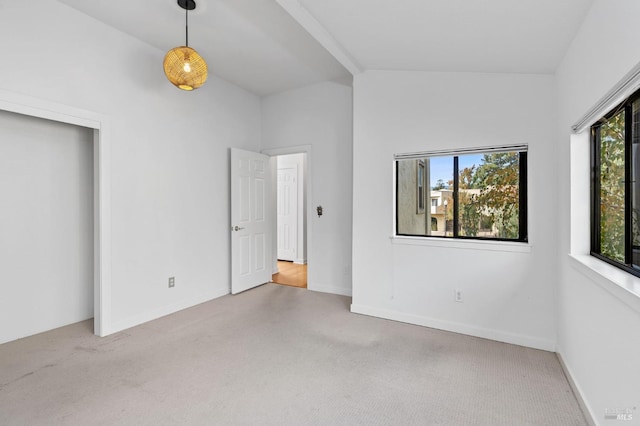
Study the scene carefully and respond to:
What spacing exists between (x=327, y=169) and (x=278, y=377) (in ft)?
9.03

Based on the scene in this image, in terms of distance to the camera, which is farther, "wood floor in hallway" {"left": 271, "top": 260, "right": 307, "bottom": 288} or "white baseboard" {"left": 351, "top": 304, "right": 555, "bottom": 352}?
"wood floor in hallway" {"left": 271, "top": 260, "right": 307, "bottom": 288}

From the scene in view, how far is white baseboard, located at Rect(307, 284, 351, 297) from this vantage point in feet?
13.8

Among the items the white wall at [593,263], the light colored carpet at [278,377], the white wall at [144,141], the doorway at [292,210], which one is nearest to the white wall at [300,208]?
the doorway at [292,210]

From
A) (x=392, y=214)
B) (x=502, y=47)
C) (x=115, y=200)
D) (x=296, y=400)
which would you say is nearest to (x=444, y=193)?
(x=392, y=214)

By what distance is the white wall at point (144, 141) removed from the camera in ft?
8.36

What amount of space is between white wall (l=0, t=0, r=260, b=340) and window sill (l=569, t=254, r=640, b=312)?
363 centimetres

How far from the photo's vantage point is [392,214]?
3.31 meters

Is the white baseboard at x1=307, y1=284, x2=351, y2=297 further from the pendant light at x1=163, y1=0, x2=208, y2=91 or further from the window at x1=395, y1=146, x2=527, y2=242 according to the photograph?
the pendant light at x1=163, y1=0, x2=208, y2=91

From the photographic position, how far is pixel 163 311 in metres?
3.42

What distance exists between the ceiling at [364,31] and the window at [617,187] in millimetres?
655
